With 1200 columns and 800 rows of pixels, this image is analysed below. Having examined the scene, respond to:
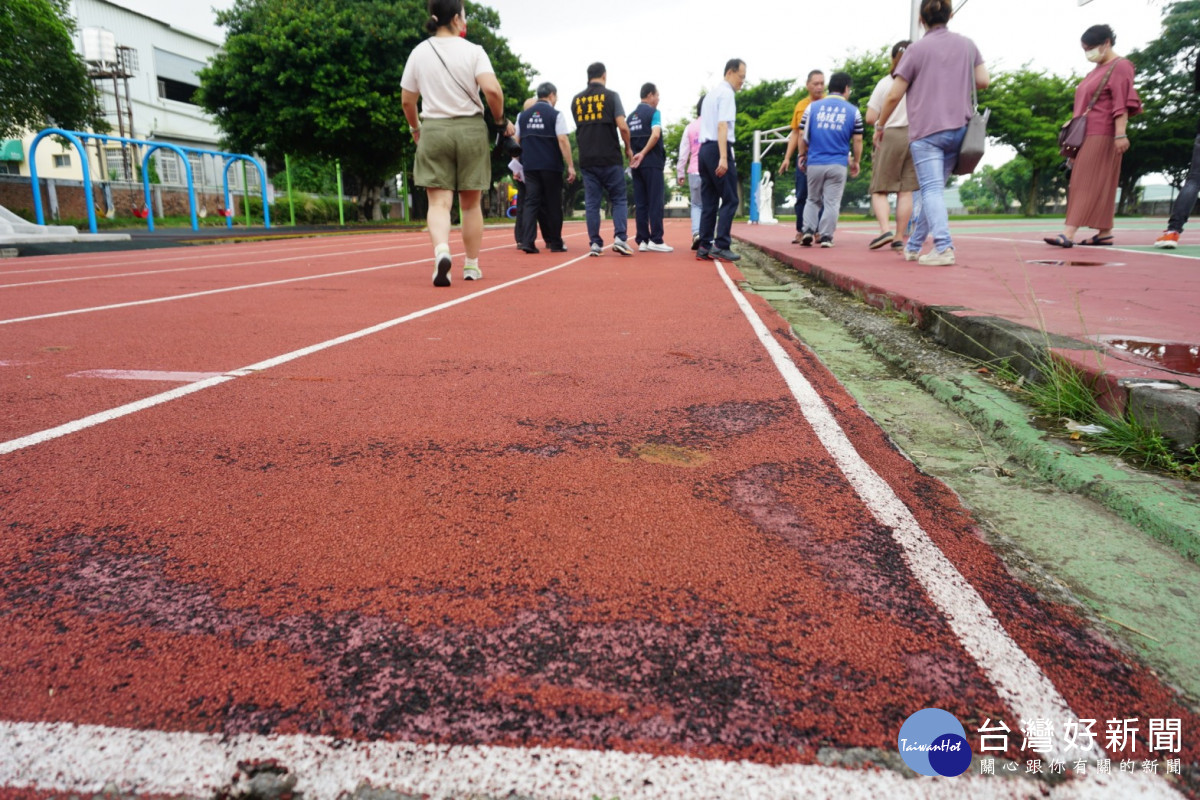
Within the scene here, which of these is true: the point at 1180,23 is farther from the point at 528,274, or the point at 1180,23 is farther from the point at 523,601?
the point at 523,601

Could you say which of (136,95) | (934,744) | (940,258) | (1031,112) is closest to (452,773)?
(934,744)

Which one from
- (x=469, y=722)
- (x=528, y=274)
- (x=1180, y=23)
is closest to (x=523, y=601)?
(x=469, y=722)

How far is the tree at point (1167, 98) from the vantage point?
1645 inches

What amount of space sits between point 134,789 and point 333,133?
96.6 feet

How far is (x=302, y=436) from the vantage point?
2367 mm

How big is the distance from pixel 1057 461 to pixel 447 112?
5390 mm

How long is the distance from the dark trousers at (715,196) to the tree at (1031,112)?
40.9 metres

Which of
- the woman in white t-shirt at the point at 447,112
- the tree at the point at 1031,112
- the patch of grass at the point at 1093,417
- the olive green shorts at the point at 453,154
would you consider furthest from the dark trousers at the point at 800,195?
the tree at the point at 1031,112

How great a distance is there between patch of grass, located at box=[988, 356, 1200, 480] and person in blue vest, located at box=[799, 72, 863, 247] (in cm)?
645

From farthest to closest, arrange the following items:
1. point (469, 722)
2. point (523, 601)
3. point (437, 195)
→ 1. point (437, 195)
2. point (523, 601)
3. point (469, 722)

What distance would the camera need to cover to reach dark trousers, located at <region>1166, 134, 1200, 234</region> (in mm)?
7195

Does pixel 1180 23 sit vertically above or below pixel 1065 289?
above

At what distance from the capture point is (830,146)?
8.86 m

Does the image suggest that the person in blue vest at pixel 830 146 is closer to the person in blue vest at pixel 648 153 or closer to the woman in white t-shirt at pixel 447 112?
the person in blue vest at pixel 648 153
